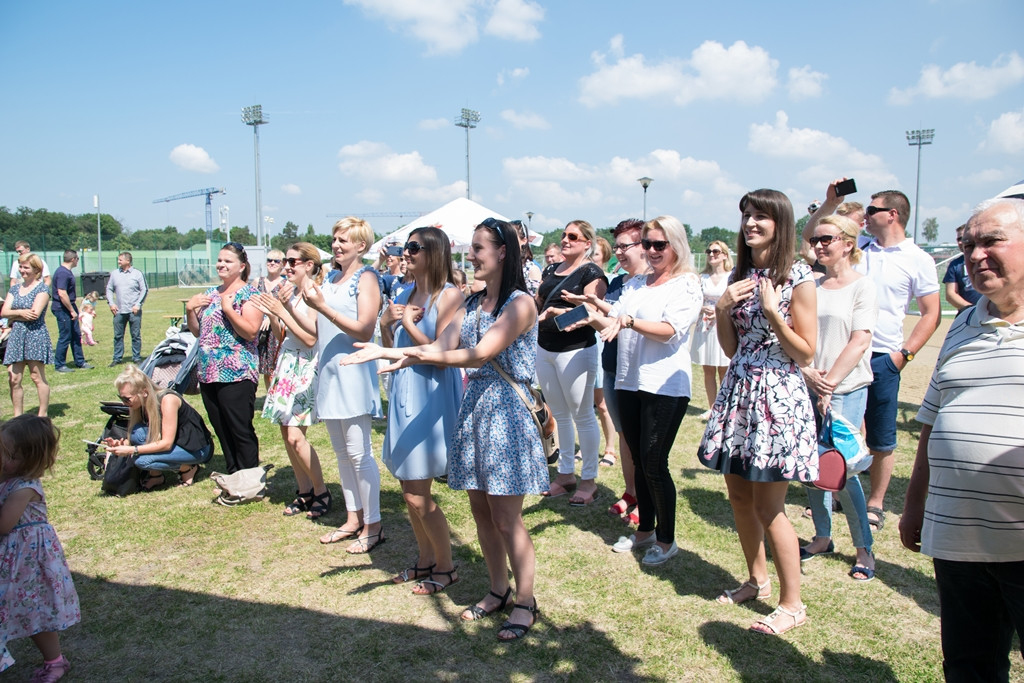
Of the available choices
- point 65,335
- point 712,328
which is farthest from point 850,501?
point 65,335

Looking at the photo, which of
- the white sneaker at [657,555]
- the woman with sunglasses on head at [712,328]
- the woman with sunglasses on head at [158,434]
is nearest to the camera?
the white sneaker at [657,555]

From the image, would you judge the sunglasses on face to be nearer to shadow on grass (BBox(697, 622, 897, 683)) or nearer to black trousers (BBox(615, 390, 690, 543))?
black trousers (BBox(615, 390, 690, 543))

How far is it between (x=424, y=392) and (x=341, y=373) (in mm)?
951

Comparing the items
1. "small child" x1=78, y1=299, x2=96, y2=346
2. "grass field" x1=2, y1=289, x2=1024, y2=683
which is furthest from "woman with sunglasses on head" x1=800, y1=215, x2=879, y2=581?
"small child" x1=78, y1=299, x2=96, y2=346

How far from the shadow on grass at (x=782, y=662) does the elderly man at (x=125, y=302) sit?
12.0 metres

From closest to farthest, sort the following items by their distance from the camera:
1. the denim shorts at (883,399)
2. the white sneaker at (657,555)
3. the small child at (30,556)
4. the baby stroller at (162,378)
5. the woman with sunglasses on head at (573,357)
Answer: the small child at (30,556) < the white sneaker at (657,555) < the denim shorts at (883,399) < the woman with sunglasses on head at (573,357) < the baby stroller at (162,378)

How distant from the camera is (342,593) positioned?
149 inches

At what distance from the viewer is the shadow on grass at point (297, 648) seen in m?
3.02

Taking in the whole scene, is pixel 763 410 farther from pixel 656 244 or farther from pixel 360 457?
pixel 360 457

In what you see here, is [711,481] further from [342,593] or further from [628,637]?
[342,593]

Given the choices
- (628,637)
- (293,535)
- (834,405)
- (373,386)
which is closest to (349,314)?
(373,386)

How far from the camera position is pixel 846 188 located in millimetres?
3240

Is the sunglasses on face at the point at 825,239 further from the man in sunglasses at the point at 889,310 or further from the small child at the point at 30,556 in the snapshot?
the small child at the point at 30,556

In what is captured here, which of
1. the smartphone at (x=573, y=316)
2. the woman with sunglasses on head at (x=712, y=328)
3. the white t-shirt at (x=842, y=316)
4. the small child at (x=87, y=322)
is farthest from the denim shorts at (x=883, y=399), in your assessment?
the small child at (x=87, y=322)
